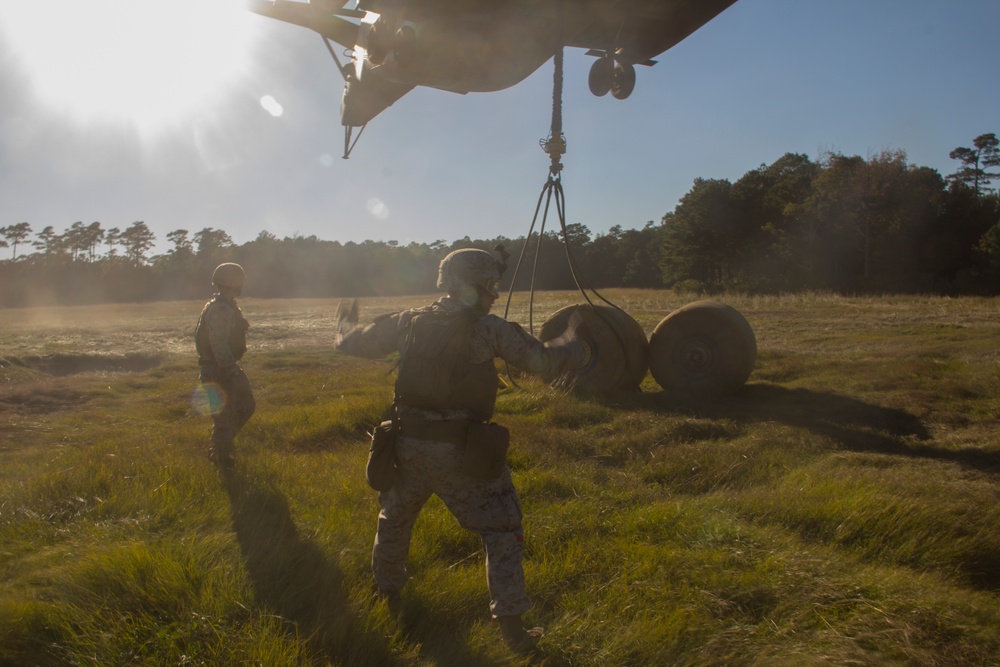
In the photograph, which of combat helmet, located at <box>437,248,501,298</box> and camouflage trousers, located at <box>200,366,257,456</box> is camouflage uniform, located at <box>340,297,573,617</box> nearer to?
combat helmet, located at <box>437,248,501,298</box>

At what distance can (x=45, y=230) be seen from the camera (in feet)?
252

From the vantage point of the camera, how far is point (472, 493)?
3.47 m

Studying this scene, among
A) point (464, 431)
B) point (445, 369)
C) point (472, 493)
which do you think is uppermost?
point (445, 369)

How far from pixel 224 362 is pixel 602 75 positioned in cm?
474

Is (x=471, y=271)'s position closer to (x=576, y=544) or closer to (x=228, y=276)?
(x=576, y=544)

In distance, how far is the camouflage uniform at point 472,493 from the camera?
11.1ft

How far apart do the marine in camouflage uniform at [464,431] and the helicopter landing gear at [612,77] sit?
4133 millimetres

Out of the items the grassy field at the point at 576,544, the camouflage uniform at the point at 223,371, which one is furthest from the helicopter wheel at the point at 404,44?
the grassy field at the point at 576,544

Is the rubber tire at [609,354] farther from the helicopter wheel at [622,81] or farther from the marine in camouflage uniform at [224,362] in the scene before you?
the marine in camouflage uniform at [224,362]

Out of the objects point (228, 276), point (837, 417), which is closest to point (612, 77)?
point (228, 276)

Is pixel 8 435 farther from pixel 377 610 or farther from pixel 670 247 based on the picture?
pixel 670 247

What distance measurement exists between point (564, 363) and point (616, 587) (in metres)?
1.25

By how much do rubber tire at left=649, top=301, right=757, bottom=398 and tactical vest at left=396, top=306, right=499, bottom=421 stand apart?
6024 mm

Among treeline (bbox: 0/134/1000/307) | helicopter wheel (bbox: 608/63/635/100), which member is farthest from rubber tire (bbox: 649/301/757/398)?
treeline (bbox: 0/134/1000/307)
